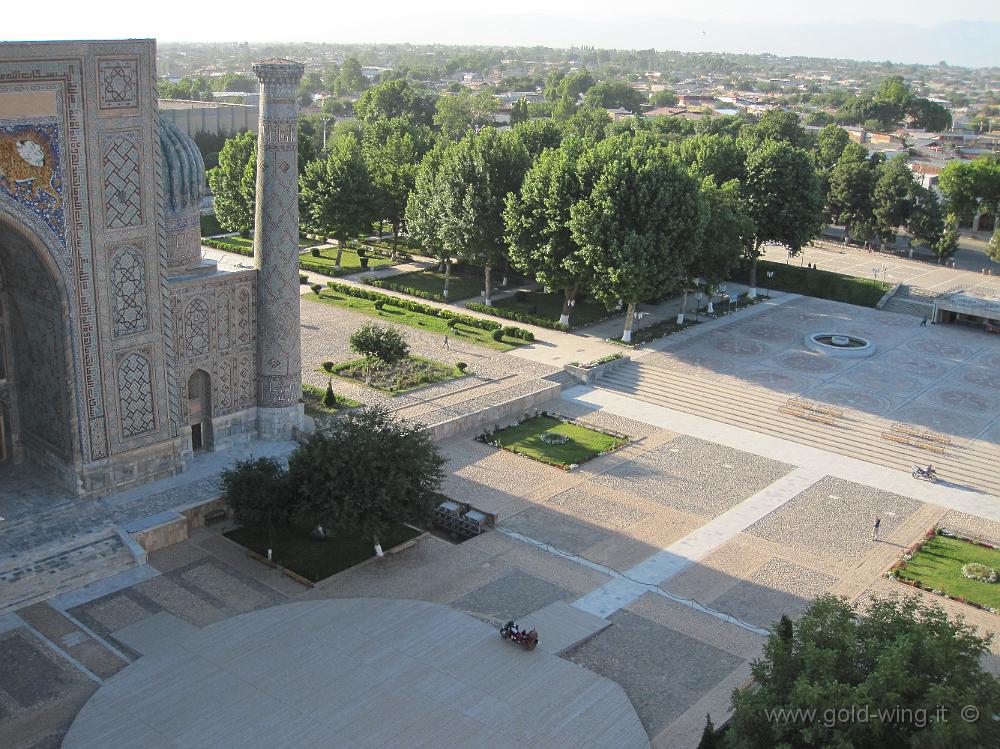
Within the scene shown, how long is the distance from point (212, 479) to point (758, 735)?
1868 cm

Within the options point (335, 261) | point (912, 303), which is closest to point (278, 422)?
point (335, 261)

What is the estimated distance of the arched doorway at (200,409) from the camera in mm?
32562

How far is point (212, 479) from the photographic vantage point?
103ft

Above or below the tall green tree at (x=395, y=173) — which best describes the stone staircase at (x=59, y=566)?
below

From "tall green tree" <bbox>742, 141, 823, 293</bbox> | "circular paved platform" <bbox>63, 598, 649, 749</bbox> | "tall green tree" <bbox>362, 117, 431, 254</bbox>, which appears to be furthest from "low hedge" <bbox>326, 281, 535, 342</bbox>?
"circular paved platform" <bbox>63, 598, 649, 749</bbox>

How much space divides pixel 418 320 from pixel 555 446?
15143mm

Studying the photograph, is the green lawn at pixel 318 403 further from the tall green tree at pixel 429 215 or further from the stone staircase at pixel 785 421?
the tall green tree at pixel 429 215

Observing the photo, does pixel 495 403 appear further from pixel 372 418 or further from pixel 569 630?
pixel 569 630

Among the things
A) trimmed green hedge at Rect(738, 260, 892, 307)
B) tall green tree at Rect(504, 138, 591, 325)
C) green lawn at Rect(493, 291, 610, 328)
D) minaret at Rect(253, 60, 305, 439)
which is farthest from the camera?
trimmed green hedge at Rect(738, 260, 892, 307)

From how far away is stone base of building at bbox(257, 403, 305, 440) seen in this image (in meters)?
33.9

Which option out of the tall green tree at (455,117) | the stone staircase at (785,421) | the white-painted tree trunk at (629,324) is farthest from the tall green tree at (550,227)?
the tall green tree at (455,117)

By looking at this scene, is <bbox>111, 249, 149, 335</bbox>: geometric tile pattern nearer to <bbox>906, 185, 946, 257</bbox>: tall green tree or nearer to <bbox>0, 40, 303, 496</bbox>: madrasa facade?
<bbox>0, 40, 303, 496</bbox>: madrasa facade

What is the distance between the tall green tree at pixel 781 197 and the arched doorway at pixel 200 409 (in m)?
33.0

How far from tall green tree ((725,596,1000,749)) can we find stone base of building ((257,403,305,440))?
19388 millimetres
